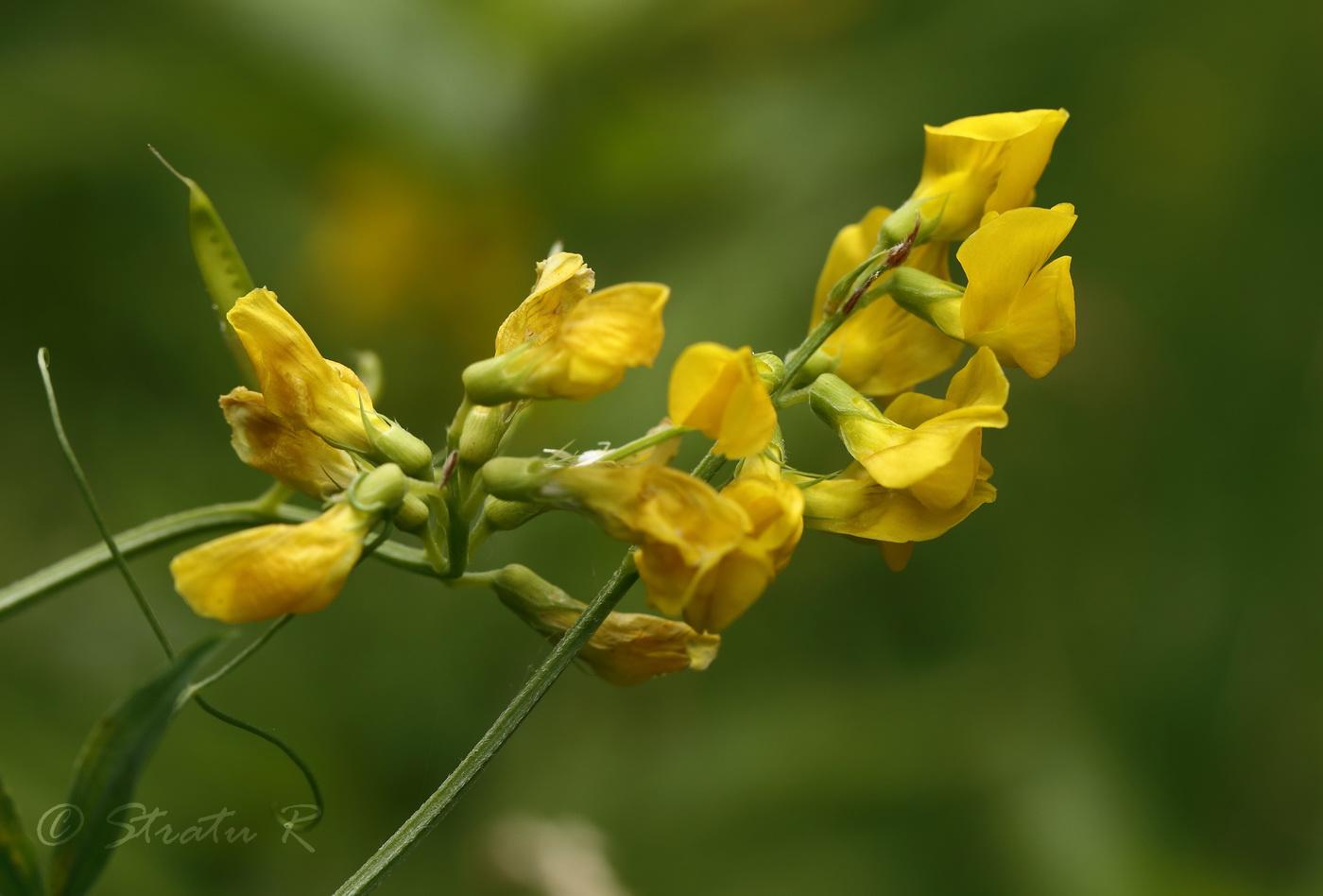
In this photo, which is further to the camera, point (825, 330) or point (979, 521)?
point (979, 521)

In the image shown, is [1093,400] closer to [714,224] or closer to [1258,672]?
[1258,672]

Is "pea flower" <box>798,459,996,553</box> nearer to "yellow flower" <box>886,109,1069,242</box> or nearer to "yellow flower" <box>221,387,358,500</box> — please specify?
"yellow flower" <box>886,109,1069,242</box>

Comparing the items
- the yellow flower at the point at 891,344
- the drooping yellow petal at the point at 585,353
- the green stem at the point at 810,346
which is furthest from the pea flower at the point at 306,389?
the yellow flower at the point at 891,344

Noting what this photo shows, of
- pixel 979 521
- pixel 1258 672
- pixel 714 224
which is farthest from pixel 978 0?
pixel 1258 672

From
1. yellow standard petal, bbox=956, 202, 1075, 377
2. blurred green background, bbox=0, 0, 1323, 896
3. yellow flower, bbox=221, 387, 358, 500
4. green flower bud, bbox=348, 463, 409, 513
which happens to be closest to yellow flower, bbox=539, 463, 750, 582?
green flower bud, bbox=348, 463, 409, 513

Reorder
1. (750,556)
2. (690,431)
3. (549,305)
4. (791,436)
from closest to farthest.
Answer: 1. (750,556)
2. (690,431)
3. (549,305)
4. (791,436)

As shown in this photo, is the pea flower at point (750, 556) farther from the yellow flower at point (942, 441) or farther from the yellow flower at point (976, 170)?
the yellow flower at point (976, 170)

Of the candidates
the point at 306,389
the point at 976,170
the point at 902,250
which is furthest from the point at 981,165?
the point at 306,389

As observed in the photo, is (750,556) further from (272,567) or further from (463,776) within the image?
(272,567)
